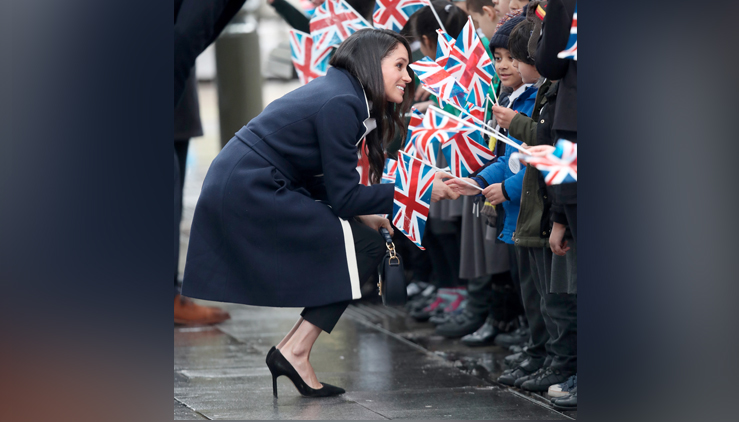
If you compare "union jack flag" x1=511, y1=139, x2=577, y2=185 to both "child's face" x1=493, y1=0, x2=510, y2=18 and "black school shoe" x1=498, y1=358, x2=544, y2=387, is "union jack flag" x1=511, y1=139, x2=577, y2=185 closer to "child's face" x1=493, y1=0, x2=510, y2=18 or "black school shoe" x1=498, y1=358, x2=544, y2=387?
"black school shoe" x1=498, y1=358, x2=544, y2=387

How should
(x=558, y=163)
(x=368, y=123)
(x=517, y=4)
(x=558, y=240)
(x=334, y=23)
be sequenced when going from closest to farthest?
(x=558, y=163), (x=558, y=240), (x=368, y=123), (x=517, y=4), (x=334, y=23)

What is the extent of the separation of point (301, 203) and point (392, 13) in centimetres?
143

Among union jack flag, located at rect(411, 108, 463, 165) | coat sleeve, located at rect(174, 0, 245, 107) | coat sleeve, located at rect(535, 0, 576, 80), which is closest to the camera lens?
coat sleeve, located at rect(535, 0, 576, 80)

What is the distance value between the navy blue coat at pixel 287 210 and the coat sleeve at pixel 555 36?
0.75m

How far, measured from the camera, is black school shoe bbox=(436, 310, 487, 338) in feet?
17.3

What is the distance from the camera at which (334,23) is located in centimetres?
522

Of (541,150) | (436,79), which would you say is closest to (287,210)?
(436,79)

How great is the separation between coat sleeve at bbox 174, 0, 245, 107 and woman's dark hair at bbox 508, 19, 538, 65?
162 centimetres

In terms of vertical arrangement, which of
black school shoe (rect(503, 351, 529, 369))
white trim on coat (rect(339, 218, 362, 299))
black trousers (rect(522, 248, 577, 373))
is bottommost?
black school shoe (rect(503, 351, 529, 369))

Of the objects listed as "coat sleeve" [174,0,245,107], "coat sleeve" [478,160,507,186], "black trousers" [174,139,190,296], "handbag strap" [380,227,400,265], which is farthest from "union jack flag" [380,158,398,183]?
"black trousers" [174,139,190,296]

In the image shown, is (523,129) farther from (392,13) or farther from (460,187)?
(392,13)

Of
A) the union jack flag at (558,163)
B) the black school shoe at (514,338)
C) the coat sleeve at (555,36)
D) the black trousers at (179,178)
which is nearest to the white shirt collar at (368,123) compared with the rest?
the coat sleeve at (555,36)

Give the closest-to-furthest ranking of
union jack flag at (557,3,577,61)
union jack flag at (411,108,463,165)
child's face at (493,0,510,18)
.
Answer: union jack flag at (557,3,577,61)
union jack flag at (411,108,463,165)
child's face at (493,0,510,18)
